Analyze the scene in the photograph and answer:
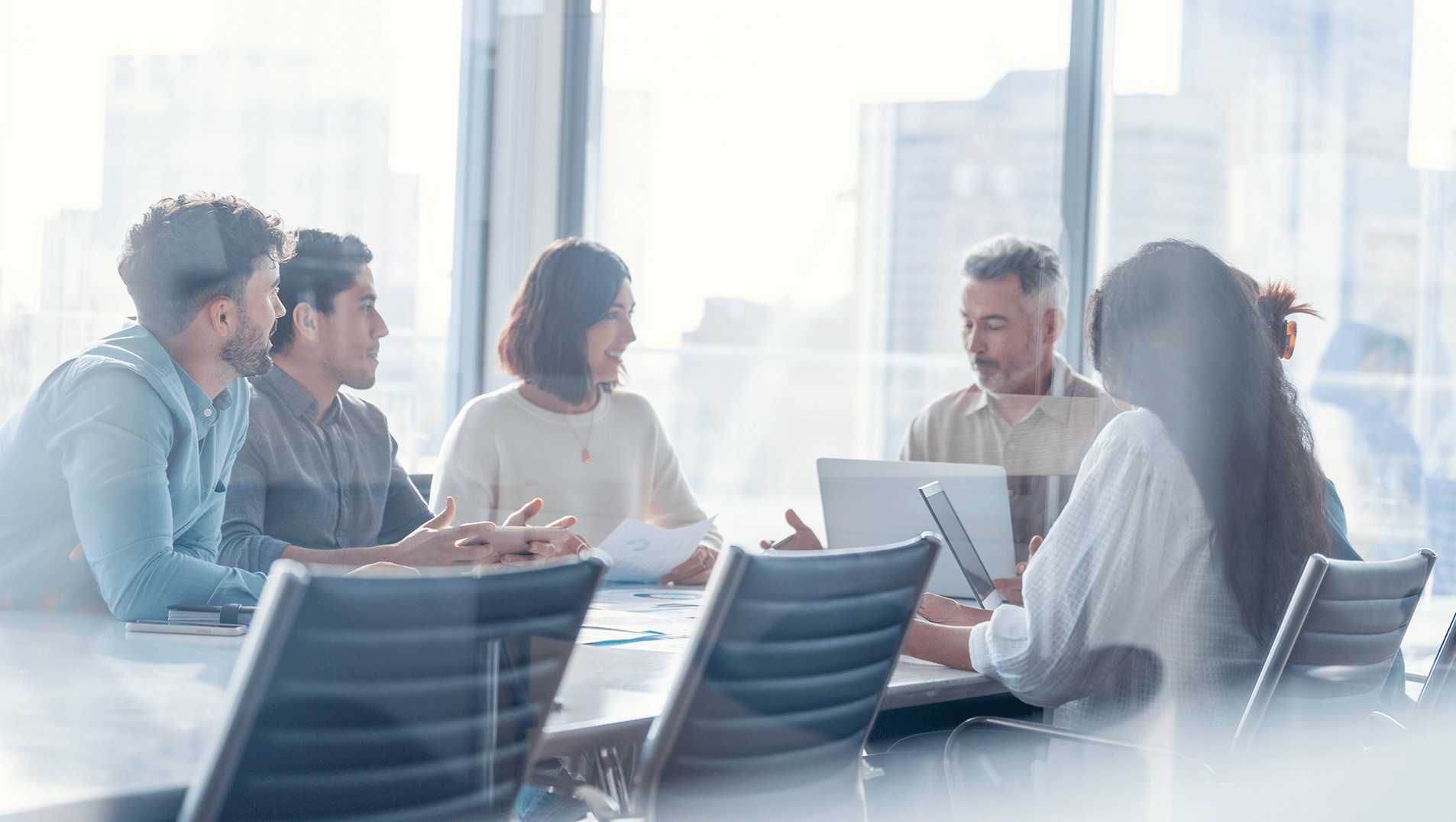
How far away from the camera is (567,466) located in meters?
2.63

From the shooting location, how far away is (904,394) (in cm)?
405

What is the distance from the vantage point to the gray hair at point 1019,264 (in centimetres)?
275

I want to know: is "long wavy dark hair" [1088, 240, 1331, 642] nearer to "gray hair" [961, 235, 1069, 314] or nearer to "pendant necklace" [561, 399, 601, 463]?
"gray hair" [961, 235, 1069, 314]

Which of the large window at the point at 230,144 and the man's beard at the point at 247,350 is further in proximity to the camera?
the large window at the point at 230,144

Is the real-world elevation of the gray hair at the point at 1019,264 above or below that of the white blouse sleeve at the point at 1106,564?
above

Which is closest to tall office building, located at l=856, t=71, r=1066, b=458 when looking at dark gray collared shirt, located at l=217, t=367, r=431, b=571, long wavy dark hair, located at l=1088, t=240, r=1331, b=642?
dark gray collared shirt, located at l=217, t=367, r=431, b=571

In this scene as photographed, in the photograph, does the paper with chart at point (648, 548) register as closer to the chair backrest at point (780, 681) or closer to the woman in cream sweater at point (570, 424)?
the woman in cream sweater at point (570, 424)

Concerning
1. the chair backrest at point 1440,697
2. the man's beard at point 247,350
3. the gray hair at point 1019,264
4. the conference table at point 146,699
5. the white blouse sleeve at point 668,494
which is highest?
the gray hair at point 1019,264

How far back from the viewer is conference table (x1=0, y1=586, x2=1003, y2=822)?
0.93 metres

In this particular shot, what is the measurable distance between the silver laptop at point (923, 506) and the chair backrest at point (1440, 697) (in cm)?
69

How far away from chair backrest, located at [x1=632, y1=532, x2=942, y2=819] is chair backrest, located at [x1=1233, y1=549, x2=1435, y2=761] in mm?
511

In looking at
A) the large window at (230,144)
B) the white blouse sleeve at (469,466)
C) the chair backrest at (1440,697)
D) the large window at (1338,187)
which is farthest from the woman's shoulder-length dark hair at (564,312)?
the chair backrest at (1440,697)

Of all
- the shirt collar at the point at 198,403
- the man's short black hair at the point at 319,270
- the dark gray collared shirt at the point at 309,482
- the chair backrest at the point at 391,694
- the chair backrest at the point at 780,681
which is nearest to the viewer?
the chair backrest at the point at 391,694

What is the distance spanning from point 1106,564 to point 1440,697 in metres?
0.80
